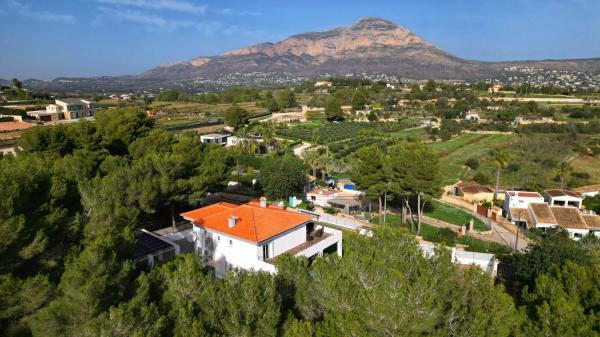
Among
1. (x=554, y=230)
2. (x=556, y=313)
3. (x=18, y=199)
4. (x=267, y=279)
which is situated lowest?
(x=554, y=230)

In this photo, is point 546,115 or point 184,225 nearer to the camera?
point 184,225

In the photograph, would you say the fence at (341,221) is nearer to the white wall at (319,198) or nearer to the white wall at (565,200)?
the white wall at (319,198)

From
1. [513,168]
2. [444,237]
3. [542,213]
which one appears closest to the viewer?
[444,237]

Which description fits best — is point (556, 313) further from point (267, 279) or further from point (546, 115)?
point (546, 115)

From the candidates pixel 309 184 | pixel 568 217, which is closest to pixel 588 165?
pixel 568 217

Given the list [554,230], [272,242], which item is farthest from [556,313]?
[554,230]

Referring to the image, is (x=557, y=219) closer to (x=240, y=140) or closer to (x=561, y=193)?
(x=561, y=193)

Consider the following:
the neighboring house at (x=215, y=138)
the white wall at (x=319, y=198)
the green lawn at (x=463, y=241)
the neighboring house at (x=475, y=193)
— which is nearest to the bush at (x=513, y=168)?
the neighboring house at (x=475, y=193)
